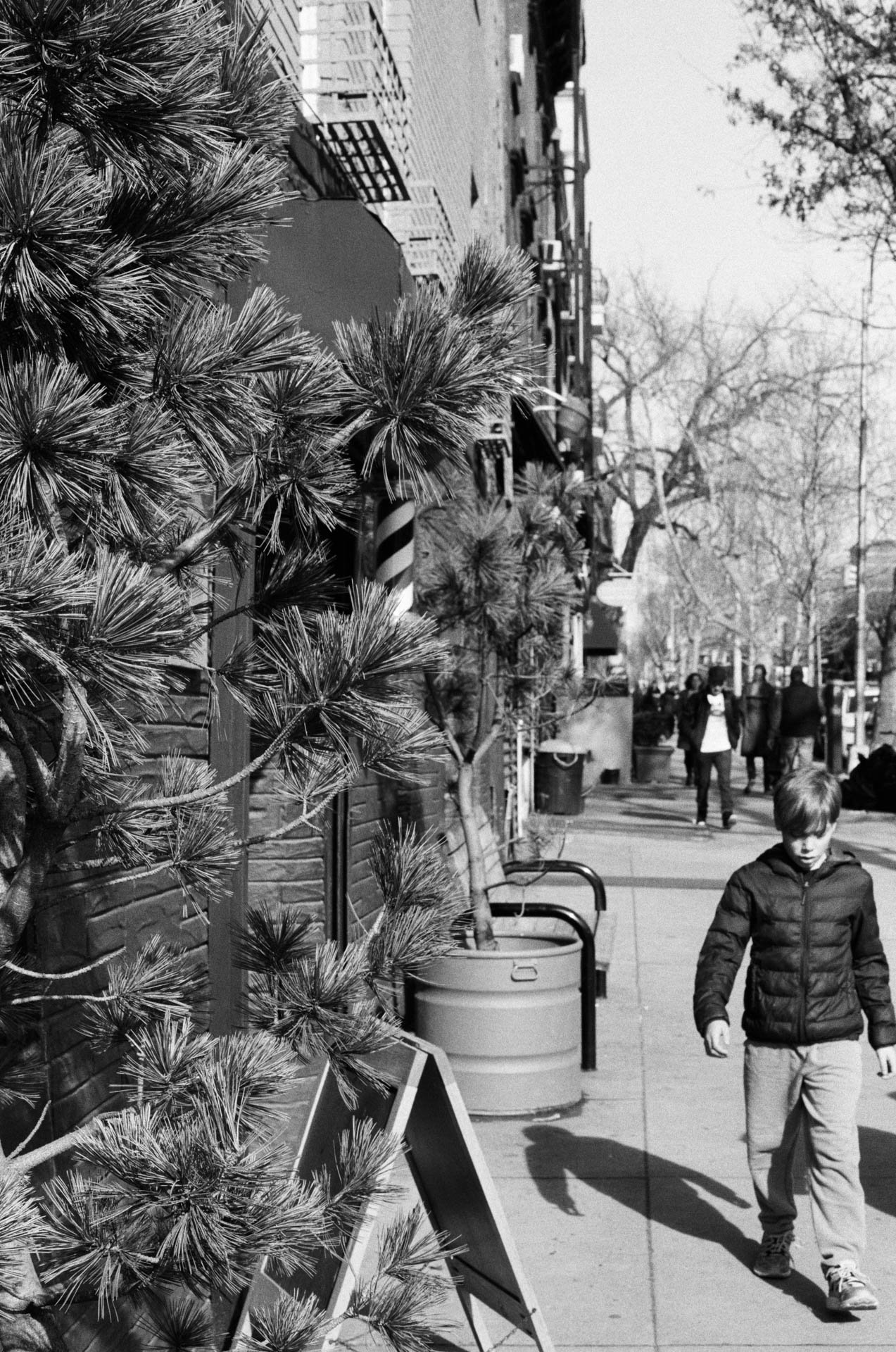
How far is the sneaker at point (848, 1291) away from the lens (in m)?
4.33

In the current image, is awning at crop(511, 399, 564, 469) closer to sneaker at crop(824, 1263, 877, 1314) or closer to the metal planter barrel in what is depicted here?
the metal planter barrel

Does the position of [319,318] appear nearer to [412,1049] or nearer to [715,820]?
Answer: [412,1049]

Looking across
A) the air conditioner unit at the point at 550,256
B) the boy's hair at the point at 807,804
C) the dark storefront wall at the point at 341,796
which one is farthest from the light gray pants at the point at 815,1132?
the air conditioner unit at the point at 550,256

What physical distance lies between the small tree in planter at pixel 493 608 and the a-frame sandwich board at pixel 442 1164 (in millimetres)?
2470

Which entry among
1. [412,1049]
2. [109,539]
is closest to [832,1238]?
[412,1049]

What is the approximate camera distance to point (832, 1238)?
445cm

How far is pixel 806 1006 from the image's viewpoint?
4.52 meters

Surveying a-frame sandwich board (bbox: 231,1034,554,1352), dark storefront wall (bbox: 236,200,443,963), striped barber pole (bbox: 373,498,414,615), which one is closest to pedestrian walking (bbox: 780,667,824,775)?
dark storefront wall (bbox: 236,200,443,963)

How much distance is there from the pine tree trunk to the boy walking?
1.99m

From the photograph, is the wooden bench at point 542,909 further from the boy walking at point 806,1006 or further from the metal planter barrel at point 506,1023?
the boy walking at point 806,1006

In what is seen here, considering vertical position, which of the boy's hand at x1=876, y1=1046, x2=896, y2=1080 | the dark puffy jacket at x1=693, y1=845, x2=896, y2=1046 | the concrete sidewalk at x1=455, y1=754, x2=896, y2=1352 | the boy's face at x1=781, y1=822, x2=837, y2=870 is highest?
the boy's face at x1=781, y1=822, x2=837, y2=870

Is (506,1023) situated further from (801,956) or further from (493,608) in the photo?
(801,956)

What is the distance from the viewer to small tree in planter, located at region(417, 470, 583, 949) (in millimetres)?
6738

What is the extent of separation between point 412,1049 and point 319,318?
7.21 feet
